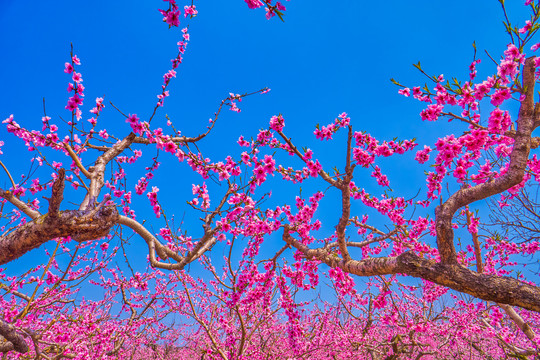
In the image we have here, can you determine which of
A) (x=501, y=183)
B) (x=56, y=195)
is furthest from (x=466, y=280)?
(x=56, y=195)

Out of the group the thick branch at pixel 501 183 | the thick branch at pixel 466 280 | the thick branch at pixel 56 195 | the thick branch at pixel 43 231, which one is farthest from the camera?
the thick branch at pixel 43 231

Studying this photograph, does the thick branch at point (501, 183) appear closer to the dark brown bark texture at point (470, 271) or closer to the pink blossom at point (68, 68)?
the dark brown bark texture at point (470, 271)

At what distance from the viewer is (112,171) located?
5.60 metres

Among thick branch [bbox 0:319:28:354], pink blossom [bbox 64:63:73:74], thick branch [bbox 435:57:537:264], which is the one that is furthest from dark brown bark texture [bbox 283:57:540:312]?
thick branch [bbox 0:319:28:354]

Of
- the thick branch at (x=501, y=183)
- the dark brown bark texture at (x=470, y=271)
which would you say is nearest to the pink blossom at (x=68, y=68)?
the dark brown bark texture at (x=470, y=271)

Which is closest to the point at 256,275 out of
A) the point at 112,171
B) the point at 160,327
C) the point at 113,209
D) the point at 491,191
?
the point at 113,209

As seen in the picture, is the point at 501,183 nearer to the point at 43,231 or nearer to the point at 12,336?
the point at 43,231

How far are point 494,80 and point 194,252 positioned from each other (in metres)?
5.01

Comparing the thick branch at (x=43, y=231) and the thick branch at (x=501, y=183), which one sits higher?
the thick branch at (x=501, y=183)

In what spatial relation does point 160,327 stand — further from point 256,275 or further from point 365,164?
point 365,164

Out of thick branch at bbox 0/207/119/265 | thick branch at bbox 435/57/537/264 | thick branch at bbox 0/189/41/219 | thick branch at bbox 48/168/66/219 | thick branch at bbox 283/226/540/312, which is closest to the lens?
thick branch at bbox 283/226/540/312

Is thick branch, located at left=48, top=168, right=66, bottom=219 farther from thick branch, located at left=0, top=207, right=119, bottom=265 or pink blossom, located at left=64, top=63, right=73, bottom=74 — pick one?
pink blossom, located at left=64, top=63, right=73, bottom=74

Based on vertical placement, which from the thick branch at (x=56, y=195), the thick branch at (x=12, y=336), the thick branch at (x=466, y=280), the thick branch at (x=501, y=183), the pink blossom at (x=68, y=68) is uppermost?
the pink blossom at (x=68, y=68)

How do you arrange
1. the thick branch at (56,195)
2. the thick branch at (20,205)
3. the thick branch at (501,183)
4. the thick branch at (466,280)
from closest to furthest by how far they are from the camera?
the thick branch at (466,280) → the thick branch at (501,183) → the thick branch at (56,195) → the thick branch at (20,205)
